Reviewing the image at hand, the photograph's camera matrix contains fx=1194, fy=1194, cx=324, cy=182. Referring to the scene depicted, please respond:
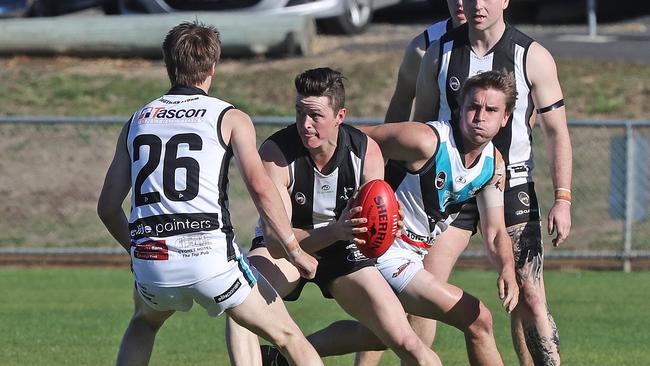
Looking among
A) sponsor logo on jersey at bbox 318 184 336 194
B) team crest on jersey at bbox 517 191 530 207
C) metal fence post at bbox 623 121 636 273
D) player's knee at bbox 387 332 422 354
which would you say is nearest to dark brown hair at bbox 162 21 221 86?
sponsor logo on jersey at bbox 318 184 336 194

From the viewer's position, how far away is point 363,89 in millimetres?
16172

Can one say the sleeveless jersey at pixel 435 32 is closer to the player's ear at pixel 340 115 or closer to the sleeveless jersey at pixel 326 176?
the sleeveless jersey at pixel 326 176

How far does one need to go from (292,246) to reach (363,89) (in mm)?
10894

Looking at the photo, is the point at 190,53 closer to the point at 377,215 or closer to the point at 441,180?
the point at 377,215

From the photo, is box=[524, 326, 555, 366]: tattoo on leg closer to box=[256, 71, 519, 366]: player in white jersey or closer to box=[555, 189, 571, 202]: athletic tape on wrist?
box=[256, 71, 519, 366]: player in white jersey

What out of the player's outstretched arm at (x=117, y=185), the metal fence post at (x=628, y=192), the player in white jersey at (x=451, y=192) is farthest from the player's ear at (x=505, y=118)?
the metal fence post at (x=628, y=192)

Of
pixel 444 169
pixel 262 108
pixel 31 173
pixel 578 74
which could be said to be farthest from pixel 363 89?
pixel 444 169

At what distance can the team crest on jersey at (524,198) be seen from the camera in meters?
6.79

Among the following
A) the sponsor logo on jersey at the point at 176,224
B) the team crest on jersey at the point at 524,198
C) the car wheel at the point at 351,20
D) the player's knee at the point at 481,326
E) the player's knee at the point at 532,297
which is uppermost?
the sponsor logo on jersey at the point at 176,224

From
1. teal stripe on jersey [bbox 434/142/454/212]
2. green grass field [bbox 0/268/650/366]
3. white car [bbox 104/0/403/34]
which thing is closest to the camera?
teal stripe on jersey [bbox 434/142/454/212]

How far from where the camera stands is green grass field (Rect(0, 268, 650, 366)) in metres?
8.01

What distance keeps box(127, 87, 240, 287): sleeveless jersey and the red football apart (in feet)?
2.15

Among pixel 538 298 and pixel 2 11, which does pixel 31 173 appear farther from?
pixel 538 298

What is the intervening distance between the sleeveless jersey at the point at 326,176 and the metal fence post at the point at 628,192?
7.34m
